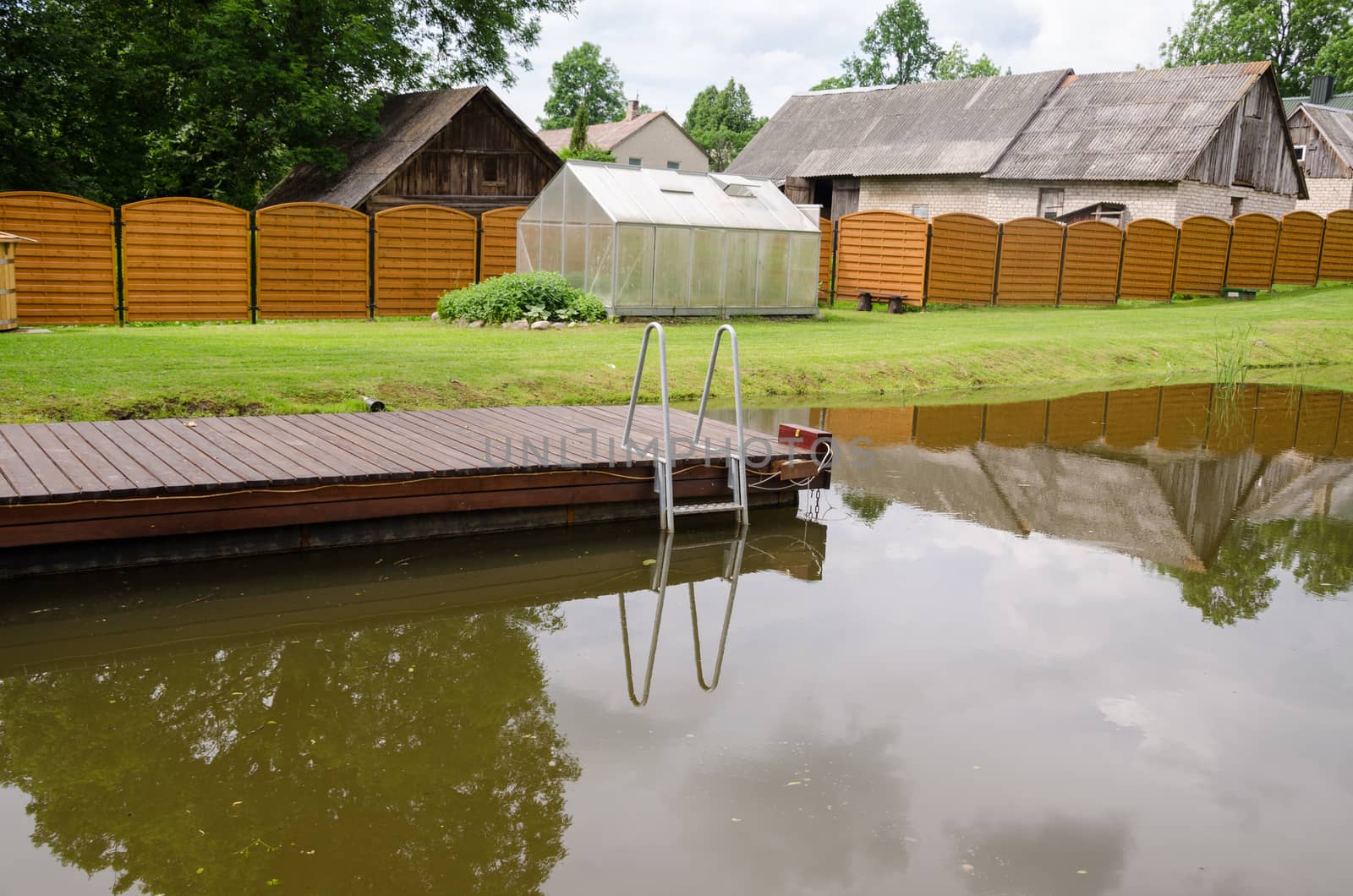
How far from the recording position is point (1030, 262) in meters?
25.7

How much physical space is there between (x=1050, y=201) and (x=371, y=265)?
21.1m

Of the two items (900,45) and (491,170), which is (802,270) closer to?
(491,170)

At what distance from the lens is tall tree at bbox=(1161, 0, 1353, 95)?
6238 centimetres

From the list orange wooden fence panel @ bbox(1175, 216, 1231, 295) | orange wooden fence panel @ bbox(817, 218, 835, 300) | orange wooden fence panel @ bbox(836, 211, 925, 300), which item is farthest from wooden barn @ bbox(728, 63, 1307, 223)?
orange wooden fence panel @ bbox(817, 218, 835, 300)

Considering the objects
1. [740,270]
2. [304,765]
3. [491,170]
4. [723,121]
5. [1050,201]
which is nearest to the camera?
[304,765]

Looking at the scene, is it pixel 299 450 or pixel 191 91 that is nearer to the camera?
pixel 299 450

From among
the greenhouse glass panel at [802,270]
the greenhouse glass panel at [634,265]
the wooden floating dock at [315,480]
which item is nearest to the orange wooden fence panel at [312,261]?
the greenhouse glass panel at [634,265]

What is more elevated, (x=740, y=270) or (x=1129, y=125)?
(x=1129, y=125)

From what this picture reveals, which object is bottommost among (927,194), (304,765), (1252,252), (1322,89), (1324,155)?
(304,765)

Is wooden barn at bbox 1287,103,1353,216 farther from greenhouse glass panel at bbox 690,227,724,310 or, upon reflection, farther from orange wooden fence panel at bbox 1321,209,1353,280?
greenhouse glass panel at bbox 690,227,724,310

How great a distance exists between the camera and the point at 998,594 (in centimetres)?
663

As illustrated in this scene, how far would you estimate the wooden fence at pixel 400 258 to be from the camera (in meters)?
17.2

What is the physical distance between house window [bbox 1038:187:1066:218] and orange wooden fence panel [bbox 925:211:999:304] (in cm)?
857

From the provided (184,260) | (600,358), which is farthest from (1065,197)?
(184,260)
